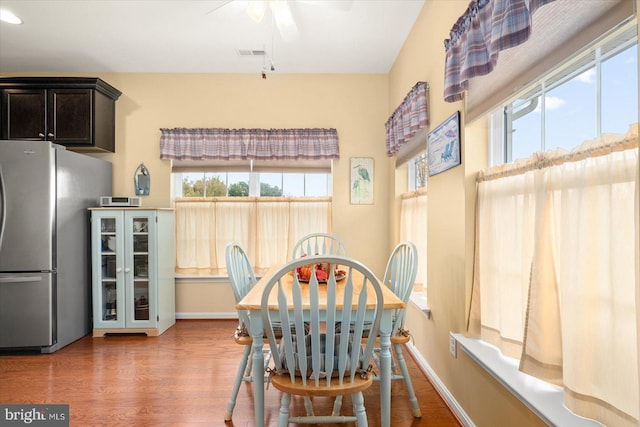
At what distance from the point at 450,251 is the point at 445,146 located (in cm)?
68

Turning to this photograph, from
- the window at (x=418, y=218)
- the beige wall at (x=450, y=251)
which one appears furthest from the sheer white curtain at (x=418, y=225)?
the beige wall at (x=450, y=251)

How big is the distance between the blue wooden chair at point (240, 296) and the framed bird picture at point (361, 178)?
177cm

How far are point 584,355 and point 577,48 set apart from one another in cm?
104

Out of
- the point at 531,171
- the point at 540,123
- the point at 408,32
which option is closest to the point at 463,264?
the point at 531,171

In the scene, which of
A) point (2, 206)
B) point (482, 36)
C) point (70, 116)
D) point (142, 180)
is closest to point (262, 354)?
point (482, 36)

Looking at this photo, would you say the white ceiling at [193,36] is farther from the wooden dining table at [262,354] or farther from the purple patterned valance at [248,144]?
the wooden dining table at [262,354]

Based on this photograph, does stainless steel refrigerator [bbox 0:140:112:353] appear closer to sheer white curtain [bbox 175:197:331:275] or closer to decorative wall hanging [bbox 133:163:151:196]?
decorative wall hanging [bbox 133:163:151:196]

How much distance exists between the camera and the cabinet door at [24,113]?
3.58 m

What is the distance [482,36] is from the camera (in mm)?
1572

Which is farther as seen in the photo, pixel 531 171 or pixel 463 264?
pixel 463 264

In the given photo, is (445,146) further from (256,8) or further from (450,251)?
(256,8)

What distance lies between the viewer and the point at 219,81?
4.00 metres

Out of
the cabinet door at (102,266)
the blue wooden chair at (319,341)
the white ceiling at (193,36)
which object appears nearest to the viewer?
the blue wooden chair at (319,341)

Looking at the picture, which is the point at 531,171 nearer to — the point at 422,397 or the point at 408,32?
the point at 422,397
